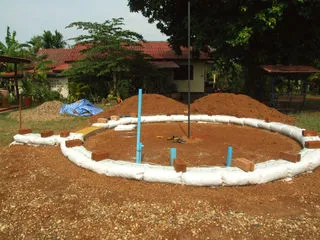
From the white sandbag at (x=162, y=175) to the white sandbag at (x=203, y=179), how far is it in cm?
11

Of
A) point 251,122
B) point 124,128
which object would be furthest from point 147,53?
point 251,122

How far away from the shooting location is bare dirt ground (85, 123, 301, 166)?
17.5ft

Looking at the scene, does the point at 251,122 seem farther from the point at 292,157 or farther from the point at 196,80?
the point at 196,80

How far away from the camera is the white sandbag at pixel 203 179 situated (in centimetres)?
384

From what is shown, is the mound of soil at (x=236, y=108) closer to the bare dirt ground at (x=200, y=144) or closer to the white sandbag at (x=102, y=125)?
the bare dirt ground at (x=200, y=144)

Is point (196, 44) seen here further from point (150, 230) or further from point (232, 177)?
point (150, 230)

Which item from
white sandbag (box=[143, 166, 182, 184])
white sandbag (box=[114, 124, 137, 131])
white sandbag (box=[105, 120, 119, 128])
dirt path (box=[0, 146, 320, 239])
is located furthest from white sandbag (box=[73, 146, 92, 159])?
white sandbag (box=[105, 120, 119, 128])

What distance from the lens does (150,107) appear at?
11.2m

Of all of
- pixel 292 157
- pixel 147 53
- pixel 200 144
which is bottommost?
pixel 200 144

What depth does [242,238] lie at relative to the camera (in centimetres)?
268

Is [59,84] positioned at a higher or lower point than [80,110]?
higher

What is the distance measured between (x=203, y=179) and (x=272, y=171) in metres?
1.16

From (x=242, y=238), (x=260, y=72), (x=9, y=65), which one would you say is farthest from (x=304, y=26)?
(x=9, y=65)

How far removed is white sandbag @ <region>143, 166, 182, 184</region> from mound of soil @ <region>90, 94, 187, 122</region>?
263 inches
